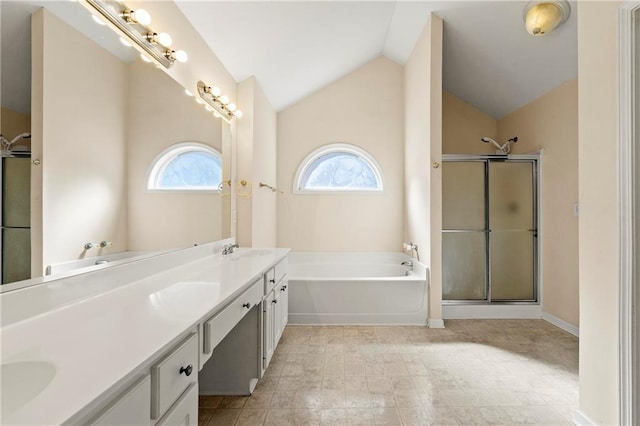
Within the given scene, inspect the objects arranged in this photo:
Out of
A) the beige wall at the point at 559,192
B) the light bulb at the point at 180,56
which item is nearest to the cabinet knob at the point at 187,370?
the light bulb at the point at 180,56

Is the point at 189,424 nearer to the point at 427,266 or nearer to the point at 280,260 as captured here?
the point at 280,260

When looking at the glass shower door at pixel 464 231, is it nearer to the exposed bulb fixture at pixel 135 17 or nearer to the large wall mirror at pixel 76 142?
the large wall mirror at pixel 76 142

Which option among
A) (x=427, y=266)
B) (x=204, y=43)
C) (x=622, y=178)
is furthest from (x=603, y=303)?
(x=204, y=43)

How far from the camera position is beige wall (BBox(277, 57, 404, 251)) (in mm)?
4613

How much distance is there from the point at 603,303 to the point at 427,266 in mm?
1803

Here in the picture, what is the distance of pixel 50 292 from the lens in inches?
46.4

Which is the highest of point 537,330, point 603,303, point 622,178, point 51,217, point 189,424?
point 622,178

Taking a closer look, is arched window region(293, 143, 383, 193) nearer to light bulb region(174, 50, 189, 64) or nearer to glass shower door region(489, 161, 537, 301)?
glass shower door region(489, 161, 537, 301)

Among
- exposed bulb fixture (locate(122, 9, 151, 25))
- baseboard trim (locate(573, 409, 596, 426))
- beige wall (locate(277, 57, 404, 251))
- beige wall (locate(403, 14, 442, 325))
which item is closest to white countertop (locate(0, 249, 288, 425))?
exposed bulb fixture (locate(122, 9, 151, 25))

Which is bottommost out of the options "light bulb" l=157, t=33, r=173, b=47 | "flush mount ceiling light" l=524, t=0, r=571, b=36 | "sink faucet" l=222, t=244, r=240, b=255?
"sink faucet" l=222, t=244, r=240, b=255

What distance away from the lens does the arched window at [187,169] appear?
186cm

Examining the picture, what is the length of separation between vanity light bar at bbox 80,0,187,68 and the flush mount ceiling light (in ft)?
9.07

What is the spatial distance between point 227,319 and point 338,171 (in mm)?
3506

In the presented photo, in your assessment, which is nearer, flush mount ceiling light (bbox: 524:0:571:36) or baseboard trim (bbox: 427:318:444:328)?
flush mount ceiling light (bbox: 524:0:571:36)
